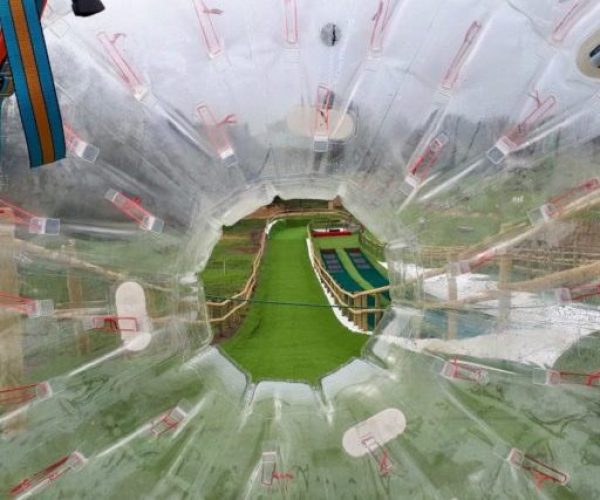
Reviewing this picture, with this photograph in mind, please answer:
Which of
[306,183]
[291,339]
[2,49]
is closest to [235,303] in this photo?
[291,339]

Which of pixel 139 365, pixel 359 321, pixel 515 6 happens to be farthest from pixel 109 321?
pixel 359 321

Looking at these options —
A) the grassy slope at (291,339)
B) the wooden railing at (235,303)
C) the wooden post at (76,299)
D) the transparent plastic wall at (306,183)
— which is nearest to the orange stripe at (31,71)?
the transparent plastic wall at (306,183)

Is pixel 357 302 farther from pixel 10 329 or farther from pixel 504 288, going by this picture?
pixel 10 329

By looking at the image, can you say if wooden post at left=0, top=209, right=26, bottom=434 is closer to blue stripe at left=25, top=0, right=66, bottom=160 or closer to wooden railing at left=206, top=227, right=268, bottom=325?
blue stripe at left=25, top=0, right=66, bottom=160

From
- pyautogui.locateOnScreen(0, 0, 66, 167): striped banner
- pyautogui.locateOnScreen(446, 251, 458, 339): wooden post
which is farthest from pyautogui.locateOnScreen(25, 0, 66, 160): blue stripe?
pyautogui.locateOnScreen(446, 251, 458, 339): wooden post

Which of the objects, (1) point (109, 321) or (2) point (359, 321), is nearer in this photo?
(1) point (109, 321)

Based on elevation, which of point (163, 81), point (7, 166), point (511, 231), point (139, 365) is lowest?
point (139, 365)

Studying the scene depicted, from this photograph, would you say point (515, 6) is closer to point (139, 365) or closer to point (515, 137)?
point (515, 137)
